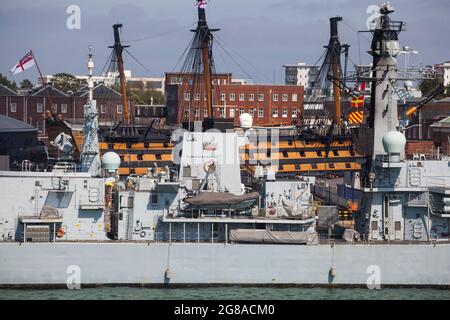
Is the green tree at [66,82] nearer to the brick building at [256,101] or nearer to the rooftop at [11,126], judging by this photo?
the brick building at [256,101]

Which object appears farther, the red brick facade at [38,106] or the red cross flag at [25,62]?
the red brick facade at [38,106]

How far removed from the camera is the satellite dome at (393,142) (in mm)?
35219

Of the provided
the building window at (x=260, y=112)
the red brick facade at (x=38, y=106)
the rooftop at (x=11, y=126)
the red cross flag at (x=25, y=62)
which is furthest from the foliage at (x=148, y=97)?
the red cross flag at (x=25, y=62)

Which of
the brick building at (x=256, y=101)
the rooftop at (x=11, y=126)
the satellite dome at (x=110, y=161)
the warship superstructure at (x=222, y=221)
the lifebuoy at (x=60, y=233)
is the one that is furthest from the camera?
the brick building at (x=256, y=101)

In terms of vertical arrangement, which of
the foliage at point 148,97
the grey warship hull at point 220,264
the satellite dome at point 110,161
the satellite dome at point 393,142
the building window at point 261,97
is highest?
the foliage at point 148,97

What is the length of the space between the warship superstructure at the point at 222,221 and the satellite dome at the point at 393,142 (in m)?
0.05

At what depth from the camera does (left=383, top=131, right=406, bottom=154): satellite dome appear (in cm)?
3522

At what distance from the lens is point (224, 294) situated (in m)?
33.2

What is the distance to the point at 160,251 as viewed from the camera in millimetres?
33844

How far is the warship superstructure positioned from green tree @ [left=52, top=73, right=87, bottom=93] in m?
72.3
